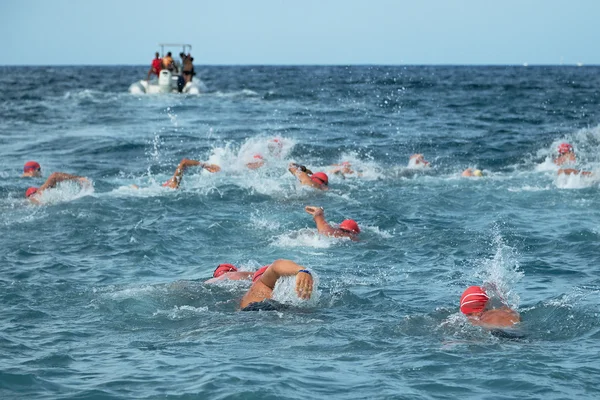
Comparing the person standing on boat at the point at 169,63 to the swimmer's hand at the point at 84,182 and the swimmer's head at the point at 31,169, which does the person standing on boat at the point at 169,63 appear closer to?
the swimmer's head at the point at 31,169

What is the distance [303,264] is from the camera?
1149 centimetres

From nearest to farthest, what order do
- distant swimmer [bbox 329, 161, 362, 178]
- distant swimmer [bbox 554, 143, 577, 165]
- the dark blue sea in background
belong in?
1. the dark blue sea in background
2. distant swimmer [bbox 329, 161, 362, 178]
3. distant swimmer [bbox 554, 143, 577, 165]

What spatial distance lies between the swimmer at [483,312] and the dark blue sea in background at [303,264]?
0.12 metres

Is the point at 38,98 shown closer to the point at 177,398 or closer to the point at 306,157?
the point at 306,157

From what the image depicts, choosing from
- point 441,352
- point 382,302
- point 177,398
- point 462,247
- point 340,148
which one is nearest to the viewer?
point 177,398

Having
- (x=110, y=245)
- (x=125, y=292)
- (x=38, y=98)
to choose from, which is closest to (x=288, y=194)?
(x=110, y=245)

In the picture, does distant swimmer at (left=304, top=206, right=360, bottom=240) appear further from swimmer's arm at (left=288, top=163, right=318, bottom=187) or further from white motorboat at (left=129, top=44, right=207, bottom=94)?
white motorboat at (left=129, top=44, right=207, bottom=94)

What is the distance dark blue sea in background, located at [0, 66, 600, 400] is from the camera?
6.96m

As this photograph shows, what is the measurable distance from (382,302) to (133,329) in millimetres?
2835

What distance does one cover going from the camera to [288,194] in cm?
1630

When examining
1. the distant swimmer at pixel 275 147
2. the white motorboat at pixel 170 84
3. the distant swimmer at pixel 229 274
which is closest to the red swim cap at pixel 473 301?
the distant swimmer at pixel 229 274

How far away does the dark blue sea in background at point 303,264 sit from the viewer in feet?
22.8

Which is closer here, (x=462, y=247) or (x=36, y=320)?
(x=36, y=320)

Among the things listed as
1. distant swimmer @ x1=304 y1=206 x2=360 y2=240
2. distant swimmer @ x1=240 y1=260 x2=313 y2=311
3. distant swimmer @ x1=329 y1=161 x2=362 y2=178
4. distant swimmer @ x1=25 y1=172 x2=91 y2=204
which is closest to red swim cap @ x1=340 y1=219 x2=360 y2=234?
distant swimmer @ x1=304 y1=206 x2=360 y2=240
